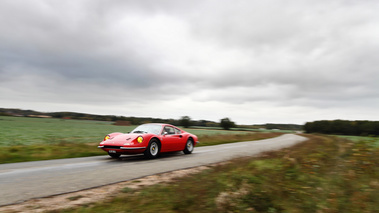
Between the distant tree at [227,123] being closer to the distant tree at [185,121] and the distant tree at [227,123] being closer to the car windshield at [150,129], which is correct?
the distant tree at [185,121]

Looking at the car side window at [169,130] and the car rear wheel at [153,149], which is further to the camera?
the car side window at [169,130]

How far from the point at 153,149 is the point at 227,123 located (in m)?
85.2

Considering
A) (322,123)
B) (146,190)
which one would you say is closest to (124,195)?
(146,190)

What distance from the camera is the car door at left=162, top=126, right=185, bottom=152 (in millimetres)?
10250

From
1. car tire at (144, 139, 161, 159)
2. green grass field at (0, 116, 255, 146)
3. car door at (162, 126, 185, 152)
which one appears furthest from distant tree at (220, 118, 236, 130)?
car tire at (144, 139, 161, 159)

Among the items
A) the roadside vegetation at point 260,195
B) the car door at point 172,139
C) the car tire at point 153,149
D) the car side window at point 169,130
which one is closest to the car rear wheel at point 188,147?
the car door at point 172,139

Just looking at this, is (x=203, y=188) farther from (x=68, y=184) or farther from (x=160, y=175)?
(x=68, y=184)

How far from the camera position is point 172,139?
10.6 metres

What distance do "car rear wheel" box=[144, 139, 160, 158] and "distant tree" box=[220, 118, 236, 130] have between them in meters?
84.8

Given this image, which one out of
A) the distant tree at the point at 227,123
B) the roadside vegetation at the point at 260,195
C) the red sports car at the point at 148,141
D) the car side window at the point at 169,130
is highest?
the distant tree at the point at 227,123

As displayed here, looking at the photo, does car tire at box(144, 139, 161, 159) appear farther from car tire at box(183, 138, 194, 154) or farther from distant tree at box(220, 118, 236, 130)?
distant tree at box(220, 118, 236, 130)

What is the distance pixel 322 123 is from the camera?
282ft

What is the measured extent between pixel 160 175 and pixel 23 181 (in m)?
2.98

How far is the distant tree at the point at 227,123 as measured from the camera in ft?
305
